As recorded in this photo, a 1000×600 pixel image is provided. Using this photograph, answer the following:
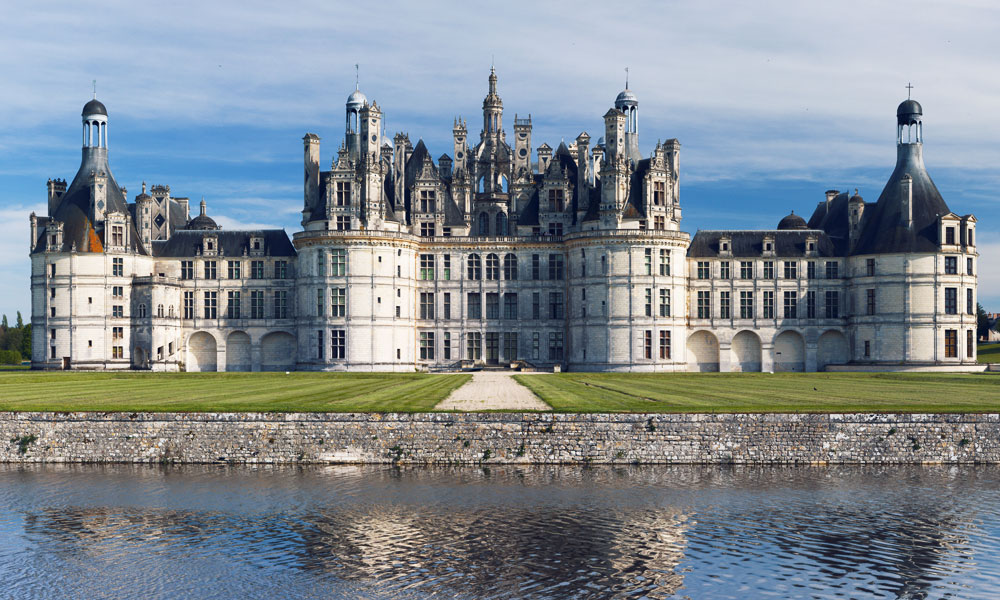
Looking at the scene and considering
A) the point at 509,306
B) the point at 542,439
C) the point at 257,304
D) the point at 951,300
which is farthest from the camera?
the point at 257,304

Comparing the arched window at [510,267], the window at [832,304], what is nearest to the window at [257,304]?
the arched window at [510,267]

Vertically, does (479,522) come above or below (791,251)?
below

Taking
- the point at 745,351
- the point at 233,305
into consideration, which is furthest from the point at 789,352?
the point at 233,305

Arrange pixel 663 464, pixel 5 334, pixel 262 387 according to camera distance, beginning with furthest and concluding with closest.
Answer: pixel 5 334 < pixel 262 387 < pixel 663 464

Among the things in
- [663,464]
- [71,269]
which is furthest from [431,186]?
[663,464]

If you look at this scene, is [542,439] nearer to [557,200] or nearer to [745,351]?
[557,200]

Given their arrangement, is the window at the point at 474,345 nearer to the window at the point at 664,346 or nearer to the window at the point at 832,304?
the window at the point at 664,346

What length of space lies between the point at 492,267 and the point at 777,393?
4216 centimetres

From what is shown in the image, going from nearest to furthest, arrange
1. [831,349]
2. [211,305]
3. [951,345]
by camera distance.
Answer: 1. [951,345]
2. [831,349]
3. [211,305]

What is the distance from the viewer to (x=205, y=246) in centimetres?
9131

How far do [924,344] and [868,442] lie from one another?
50.0m

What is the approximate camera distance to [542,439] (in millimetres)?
39250

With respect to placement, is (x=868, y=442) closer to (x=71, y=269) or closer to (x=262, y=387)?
(x=262, y=387)

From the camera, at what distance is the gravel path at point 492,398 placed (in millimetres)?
43062
